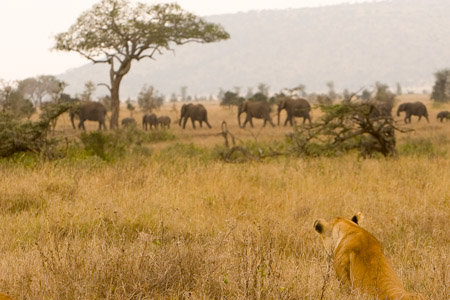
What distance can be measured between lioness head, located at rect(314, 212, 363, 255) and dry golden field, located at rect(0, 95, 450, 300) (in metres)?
0.22

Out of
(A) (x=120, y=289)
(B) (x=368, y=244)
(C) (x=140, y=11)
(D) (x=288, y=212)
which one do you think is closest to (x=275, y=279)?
(B) (x=368, y=244)

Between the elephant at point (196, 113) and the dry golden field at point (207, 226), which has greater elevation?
the elephant at point (196, 113)

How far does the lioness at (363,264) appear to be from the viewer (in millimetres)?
2936

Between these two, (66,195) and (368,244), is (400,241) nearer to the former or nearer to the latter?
(368,244)

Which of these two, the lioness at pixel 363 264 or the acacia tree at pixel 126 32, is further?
the acacia tree at pixel 126 32

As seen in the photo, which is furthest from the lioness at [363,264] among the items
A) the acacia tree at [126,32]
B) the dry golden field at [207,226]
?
Result: the acacia tree at [126,32]

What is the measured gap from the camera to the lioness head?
3.37m

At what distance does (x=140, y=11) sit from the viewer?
84.9 feet

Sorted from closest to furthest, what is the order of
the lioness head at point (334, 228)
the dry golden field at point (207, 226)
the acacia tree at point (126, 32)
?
1. the lioness head at point (334, 228)
2. the dry golden field at point (207, 226)
3. the acacia tree at point (126, 32)

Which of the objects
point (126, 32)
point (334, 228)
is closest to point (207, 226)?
point (334, 228)

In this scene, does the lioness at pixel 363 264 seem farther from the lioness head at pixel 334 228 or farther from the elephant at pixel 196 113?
the elephant at pixel 196 113

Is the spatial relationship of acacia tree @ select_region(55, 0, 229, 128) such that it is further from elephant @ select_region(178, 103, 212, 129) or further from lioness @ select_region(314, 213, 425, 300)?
lioness @ select_region(314, 213, 425, 300)

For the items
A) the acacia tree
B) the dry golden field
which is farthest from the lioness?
the acacia tree

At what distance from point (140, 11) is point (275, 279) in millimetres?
24310
